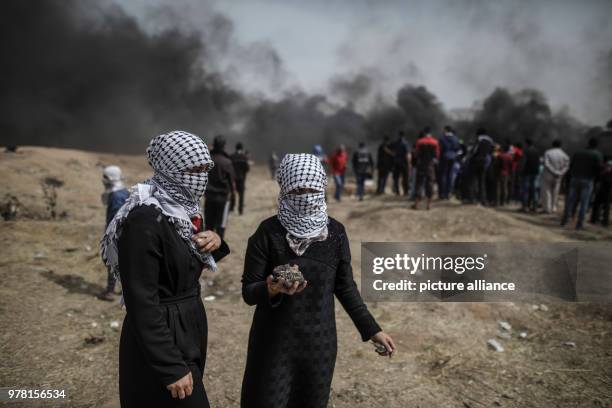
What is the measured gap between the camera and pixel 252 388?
2.00 metres

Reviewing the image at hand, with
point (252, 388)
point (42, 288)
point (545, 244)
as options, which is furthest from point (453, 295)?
point (42, 288)

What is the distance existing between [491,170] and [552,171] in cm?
159

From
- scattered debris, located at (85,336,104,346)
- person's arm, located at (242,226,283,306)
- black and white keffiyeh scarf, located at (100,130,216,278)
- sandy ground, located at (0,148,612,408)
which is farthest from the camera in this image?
scattered debris, located at (85,336,104,346)

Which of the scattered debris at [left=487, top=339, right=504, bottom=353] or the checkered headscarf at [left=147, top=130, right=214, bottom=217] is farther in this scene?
the scattered debris at [left=487, top=339, right=504, bottom=353]

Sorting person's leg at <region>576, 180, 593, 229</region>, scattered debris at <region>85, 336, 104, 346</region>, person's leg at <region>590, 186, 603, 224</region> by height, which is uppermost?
person's leg at <region>576, 180, 593, 229</region>

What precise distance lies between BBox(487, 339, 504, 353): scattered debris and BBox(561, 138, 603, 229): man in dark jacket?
6.05 m

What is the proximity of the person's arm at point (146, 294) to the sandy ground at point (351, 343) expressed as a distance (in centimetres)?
215

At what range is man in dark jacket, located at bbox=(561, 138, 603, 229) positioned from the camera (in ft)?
29.0

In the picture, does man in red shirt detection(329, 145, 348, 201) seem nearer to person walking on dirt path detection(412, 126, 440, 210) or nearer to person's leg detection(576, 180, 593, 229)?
person walking on dirt path detection(412, 126, 440, 210)

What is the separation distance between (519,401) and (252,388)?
276cm

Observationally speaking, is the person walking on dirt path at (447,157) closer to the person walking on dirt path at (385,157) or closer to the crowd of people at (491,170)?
the crowd of people at (491,170)

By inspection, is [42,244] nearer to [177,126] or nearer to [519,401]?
[519,401]

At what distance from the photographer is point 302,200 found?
203 cm

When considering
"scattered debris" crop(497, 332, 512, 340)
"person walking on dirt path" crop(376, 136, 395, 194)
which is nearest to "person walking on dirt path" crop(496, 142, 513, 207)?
"person walking on dirt path" crop(376, 136, 395, 194)
